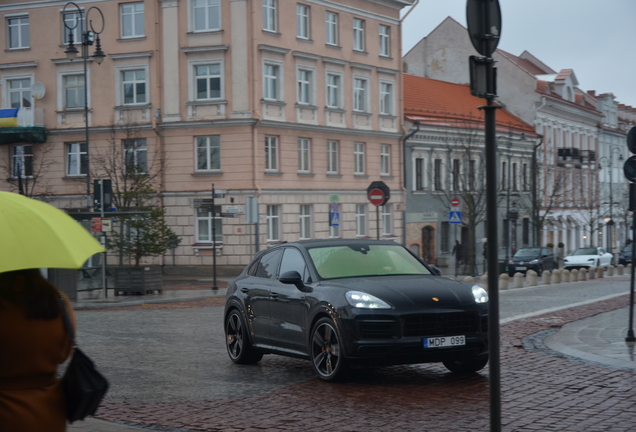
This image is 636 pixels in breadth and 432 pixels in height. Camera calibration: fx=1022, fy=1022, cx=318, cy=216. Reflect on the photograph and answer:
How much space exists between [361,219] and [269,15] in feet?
38.6

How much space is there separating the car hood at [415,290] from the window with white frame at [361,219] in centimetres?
4022

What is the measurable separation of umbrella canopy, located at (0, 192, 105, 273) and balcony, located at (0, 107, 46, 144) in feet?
147

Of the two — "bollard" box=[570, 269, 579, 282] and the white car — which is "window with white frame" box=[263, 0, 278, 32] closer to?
"bollard" box=[570, 269, 579, 282]

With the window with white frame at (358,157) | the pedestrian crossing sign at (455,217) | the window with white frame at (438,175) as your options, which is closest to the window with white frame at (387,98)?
the window with white frame at (358,157)

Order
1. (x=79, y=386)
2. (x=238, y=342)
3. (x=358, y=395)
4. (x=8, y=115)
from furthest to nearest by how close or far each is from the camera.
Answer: (x=8, y=115), (x=238, y=342), (x=358, y=395), (x=79, y=386)

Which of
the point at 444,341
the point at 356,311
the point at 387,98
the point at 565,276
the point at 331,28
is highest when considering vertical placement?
the point at 331,28

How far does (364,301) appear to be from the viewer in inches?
409

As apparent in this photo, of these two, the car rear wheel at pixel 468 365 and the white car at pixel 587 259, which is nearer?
the car rear wheel at pixel 468 365

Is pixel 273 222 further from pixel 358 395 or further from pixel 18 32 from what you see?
pixel 358 395

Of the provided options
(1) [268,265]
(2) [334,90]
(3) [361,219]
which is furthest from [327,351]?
(3) [361,219]

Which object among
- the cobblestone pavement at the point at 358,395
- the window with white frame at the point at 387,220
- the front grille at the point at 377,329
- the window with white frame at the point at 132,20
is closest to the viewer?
the cobblestone pavement at the point at 358,395

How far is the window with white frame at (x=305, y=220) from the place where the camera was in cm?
4762

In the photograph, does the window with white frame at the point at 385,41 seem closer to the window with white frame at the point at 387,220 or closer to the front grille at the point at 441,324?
the window with white frame at the point at 387,220

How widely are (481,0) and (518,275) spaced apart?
28555 mm
